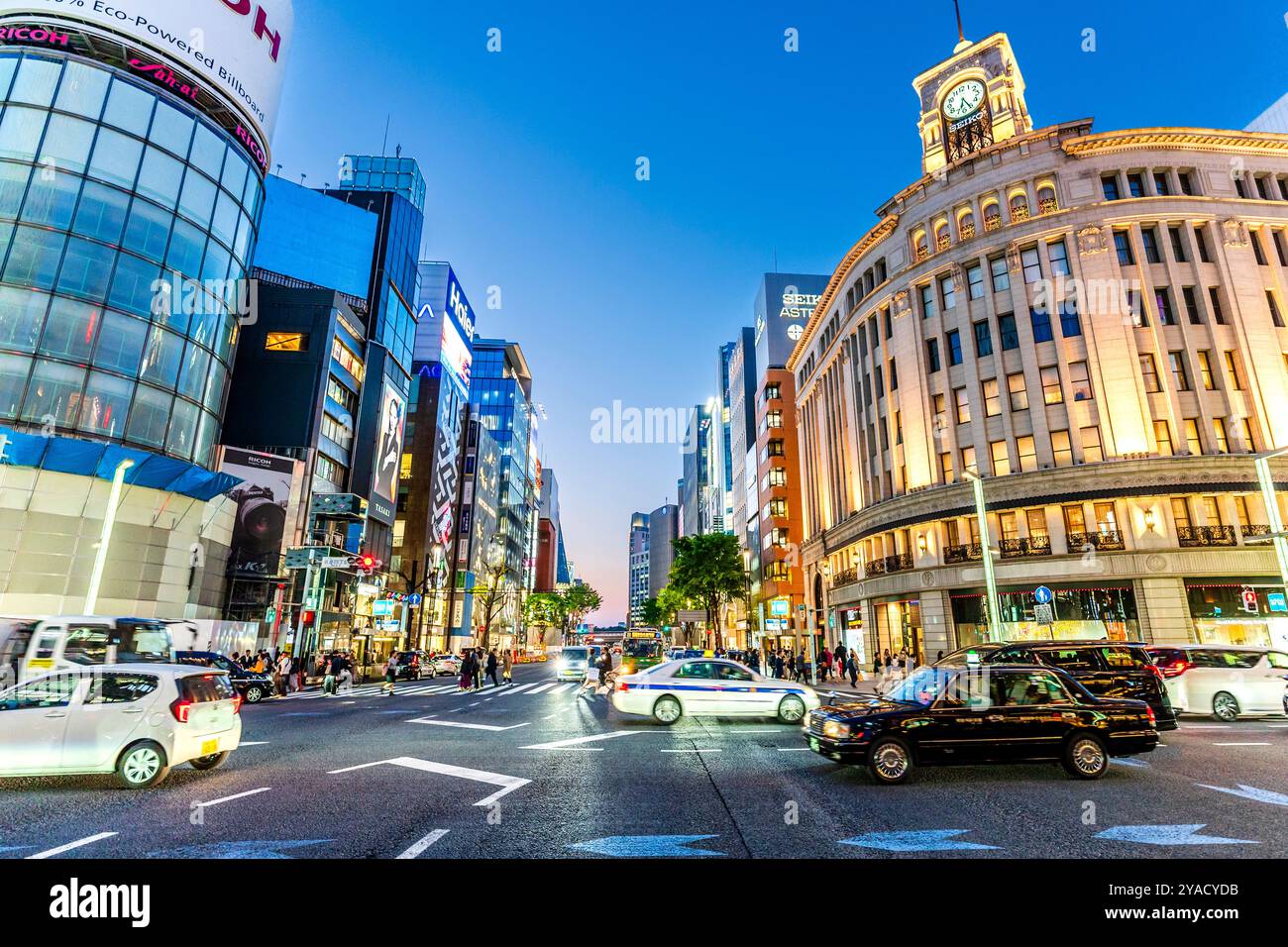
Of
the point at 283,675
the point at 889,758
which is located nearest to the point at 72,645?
the point at 283,675

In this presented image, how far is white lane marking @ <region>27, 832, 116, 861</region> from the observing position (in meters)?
5.39

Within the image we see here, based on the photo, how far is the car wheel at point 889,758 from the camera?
8.78 m

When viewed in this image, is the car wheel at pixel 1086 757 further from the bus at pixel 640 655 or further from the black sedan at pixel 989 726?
the bus at pixel 640 655

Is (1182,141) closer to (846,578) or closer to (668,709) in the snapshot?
(846,578)

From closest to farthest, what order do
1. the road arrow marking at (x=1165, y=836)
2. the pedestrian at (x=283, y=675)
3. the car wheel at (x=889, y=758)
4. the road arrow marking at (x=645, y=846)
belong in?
the road arrow marking at (x=645, y=846), the road arrow marking at (x=1165, y=836), the car wheel at (x=889, y=758), the pedestrian at (x=283, y=675)

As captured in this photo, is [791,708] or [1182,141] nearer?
[791,708]

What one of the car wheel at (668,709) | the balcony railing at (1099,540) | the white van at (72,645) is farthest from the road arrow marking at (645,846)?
the balcony railing at (1099,540)

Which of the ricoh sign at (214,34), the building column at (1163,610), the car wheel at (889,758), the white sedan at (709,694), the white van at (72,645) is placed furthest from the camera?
the ricoh sign at (214,34)

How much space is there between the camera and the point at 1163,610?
28.6m

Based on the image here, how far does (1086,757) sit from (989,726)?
5.50 feet

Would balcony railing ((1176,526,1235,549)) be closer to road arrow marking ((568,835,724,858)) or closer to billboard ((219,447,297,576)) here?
road arrow marking ((568,835,724,858))

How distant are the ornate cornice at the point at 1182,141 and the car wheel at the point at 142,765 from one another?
47336 mm
